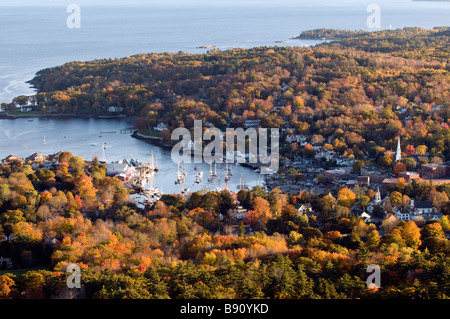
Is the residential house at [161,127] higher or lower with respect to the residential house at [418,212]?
higher

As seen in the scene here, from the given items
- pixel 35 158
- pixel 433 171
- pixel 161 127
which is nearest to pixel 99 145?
pixel 161 127

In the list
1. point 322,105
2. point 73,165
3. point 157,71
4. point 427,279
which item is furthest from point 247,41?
point 427,279

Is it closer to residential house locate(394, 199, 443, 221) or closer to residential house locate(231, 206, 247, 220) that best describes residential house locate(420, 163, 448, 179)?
residential house locate(394, 199, 443, 221)

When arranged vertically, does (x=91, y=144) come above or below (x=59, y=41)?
below

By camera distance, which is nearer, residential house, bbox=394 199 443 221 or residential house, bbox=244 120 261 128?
residential house, bbox=394 199 443 221

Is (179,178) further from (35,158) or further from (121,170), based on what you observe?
(35,158)

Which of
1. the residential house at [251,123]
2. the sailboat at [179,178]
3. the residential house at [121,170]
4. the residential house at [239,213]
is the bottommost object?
the residential house at [239,213]

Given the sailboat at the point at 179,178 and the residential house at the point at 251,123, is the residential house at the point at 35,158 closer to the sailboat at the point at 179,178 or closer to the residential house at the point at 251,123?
the sailboat at the point at 179,178

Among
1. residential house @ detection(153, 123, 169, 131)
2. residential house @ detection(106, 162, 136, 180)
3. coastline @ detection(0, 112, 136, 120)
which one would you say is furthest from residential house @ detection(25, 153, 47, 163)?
coastline @ detection(0, 112, 136, 120)

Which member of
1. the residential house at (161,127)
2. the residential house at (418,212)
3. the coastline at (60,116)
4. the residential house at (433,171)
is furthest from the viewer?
the coastline at (60,116)

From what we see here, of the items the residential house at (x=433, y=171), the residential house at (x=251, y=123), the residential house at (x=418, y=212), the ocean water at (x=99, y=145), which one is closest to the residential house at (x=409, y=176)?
the residential house at (x=433, y=171)

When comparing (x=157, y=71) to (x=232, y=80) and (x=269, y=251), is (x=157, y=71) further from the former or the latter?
(x=269, y=251)
